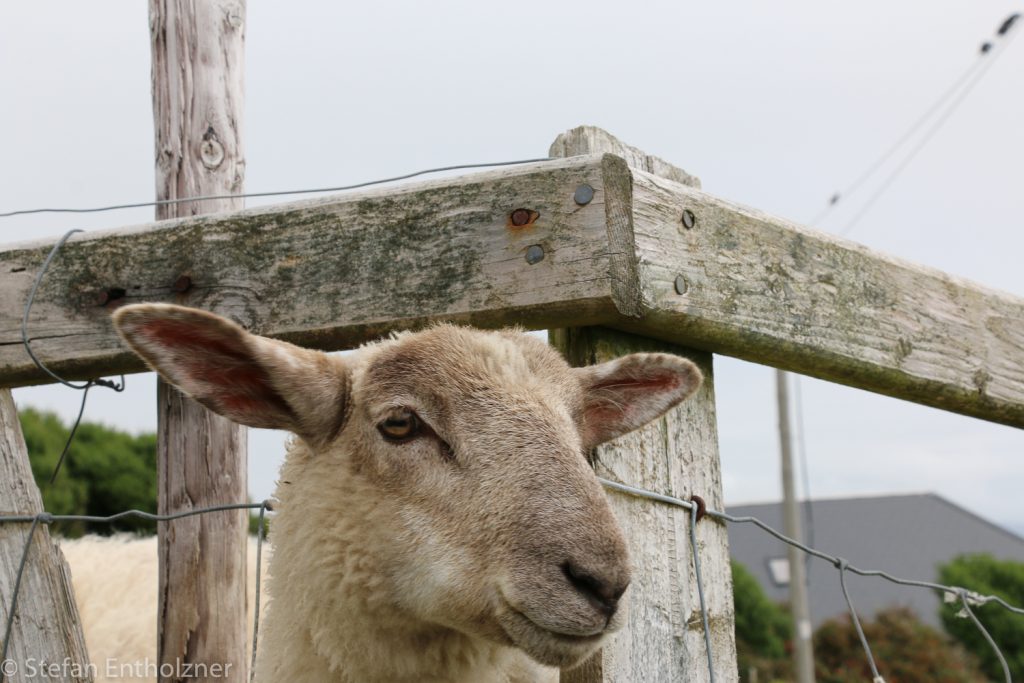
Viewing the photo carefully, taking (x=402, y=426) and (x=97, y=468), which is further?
(x=97, y=468)

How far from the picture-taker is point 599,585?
195 cm

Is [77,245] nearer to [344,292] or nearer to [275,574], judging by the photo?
[344,292]

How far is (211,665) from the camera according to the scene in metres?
2.94

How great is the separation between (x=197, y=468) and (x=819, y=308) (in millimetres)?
1848

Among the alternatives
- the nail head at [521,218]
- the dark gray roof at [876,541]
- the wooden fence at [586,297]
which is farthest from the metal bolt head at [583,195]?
the dark gray roof at [876,541]

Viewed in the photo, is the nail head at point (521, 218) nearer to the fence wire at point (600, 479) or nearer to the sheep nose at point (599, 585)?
the fence wire at point (600, 479)

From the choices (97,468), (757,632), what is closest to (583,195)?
(97,468)

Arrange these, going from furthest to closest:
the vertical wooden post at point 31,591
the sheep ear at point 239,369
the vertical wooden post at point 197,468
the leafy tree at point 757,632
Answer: the leafy tree at point 757,632, the vertical wooden post at point 197,468, the vertical wooden post at point 31,591, the sheep ear at point 239,369

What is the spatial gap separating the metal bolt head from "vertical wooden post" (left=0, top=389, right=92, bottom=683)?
169 cm

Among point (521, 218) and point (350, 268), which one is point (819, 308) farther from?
point (350, 268)

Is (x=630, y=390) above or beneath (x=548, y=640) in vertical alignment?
above

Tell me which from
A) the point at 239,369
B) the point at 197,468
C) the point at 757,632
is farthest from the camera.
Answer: the point at 757,632

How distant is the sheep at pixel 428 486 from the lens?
2029 millimetres

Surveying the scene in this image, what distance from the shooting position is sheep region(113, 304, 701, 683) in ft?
6.66
